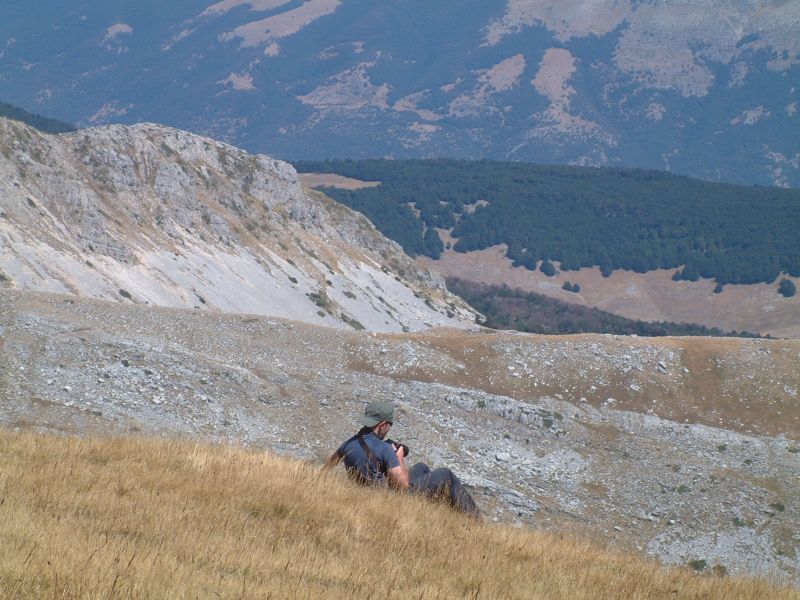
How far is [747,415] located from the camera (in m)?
36.2

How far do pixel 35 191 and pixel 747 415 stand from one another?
5553 cm

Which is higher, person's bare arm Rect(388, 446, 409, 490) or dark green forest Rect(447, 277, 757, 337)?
person's bare arm Rect(388, 446, 409, 490)

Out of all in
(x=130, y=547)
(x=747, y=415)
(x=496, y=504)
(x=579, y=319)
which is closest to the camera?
(x=130, y=547)

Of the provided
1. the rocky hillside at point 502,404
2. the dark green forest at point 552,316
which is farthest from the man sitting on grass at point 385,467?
the dark green forest at point 552,316

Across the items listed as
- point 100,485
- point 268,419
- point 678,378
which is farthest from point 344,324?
point 100,485

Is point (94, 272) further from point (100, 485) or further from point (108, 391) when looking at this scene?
point (100, 485)

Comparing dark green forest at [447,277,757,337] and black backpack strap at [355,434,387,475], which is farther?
dark green forest at [447,277,757,337]

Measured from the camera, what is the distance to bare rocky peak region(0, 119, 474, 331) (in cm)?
6662

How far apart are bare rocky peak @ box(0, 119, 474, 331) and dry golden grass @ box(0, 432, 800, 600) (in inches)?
1914

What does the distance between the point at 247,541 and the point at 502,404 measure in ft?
83.8

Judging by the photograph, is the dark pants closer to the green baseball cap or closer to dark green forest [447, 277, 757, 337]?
the green baseball cap

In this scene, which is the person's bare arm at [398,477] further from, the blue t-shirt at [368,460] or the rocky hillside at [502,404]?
the rocky hillside at [502,404]

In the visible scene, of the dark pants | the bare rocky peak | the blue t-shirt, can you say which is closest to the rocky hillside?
the blue t-shirt

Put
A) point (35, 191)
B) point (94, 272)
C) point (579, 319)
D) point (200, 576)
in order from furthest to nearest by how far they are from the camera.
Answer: point (579, 319), point (35, 191), point (94, 272), point (200, 576)
